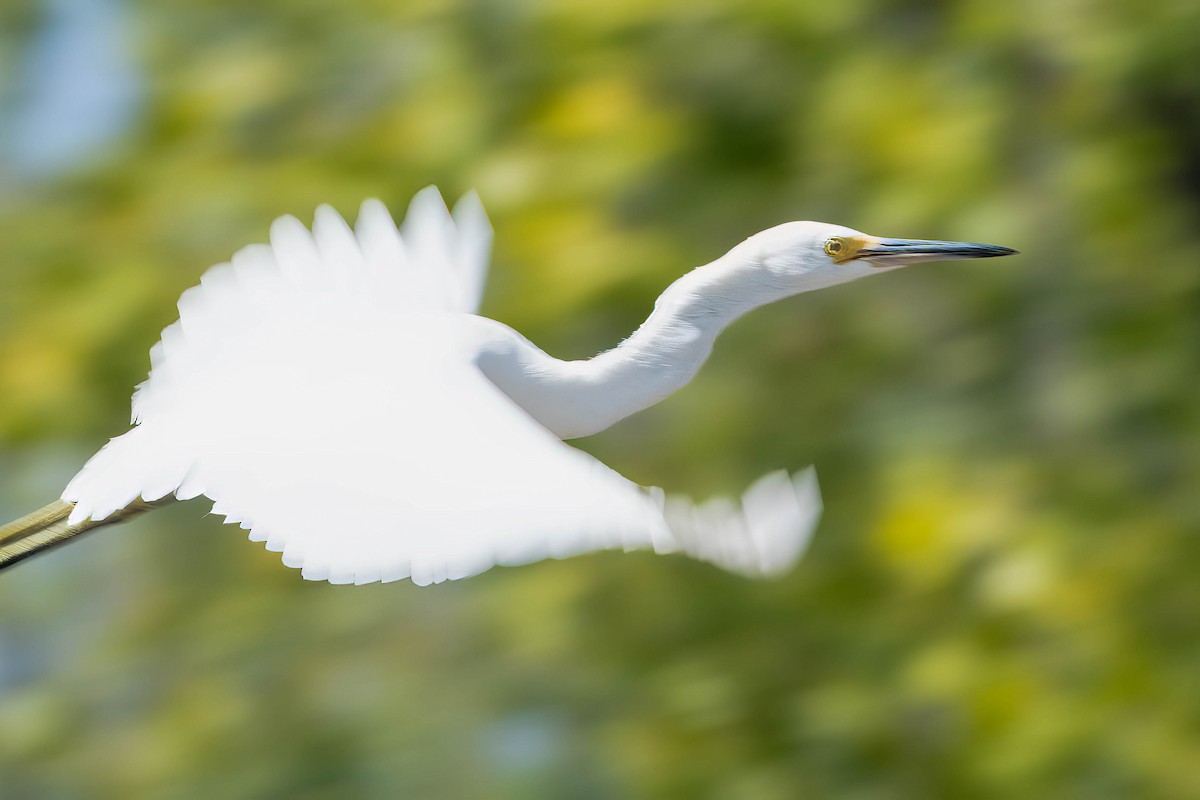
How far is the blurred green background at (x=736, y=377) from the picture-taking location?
2.05m

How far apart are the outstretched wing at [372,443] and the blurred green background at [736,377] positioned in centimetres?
52

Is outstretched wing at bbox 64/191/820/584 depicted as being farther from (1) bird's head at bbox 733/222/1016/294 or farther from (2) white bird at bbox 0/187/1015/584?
(1) bird's head at bbox 733/222/1016/294

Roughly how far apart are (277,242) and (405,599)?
903mm

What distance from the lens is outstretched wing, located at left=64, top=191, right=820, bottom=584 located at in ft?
3.67

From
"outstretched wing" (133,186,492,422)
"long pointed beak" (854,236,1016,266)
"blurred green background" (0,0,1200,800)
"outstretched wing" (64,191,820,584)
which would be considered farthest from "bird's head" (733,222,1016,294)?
"blurred green background" (0,0,1200,800)

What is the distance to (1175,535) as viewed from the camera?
82.7 inches

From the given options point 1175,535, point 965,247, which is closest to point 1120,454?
point 1175,535

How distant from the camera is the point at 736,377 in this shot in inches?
87.4

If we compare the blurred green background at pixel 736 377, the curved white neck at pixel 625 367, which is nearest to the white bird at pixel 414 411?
the curved white neck at pixel 625 367

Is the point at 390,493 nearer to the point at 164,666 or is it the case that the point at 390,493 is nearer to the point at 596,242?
the point at 596,242

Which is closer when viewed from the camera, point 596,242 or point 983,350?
point 596,242

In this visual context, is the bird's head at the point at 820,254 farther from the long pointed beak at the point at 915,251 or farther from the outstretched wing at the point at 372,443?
the outstretched wing at the point at 372,443

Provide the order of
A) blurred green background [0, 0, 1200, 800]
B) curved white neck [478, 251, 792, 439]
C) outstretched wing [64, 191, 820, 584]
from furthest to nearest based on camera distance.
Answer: blurred green background [0, 0, 1200, 800] → curved white neck [478, 251, 792, 439] → outstretched wing [64, 191, 820, 584]

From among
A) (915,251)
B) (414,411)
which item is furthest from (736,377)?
(414,411)
